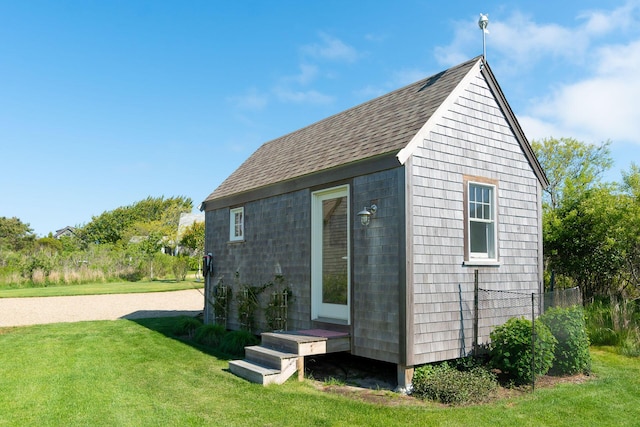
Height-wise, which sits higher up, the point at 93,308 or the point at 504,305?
the point at 504,305

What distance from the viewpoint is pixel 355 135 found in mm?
8836

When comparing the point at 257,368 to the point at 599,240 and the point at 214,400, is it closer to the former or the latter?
the point at 214,400

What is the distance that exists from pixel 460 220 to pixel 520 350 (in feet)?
7.04

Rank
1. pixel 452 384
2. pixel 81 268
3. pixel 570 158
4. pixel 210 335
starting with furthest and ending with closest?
1. pixel 81 268
2. pixel 570 158
3. pixel 210 335
4. pixel 452 384

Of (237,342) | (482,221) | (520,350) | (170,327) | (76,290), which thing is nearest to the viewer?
(520,350)

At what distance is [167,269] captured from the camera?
31219 mm

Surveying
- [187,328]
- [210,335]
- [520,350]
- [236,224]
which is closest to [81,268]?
[187,328]

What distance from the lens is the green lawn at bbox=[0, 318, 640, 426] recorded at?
5.41 meters

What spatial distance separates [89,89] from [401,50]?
1115 centimetres

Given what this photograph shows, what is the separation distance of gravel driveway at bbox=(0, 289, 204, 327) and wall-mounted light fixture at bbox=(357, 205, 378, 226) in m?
10.7

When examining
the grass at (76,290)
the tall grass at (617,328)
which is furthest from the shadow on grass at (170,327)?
the tall grass at (617,328)

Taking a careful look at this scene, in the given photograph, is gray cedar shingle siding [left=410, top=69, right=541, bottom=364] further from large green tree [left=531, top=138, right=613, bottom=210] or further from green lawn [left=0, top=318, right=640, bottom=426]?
large green tree [left=531, top=138, right=613, bottom=210]

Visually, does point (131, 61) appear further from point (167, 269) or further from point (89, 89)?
point (167, 269)

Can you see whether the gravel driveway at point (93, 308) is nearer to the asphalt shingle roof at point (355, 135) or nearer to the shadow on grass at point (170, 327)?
the shadow on grass at point (170, 327)
